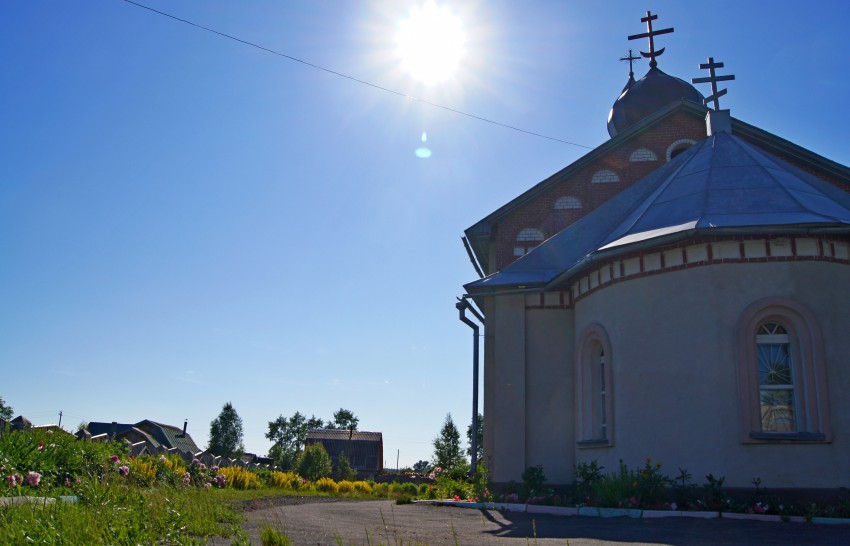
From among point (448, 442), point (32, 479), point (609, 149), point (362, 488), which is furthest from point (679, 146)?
point (448, 442)

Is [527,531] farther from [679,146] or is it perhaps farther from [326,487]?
[326,487]

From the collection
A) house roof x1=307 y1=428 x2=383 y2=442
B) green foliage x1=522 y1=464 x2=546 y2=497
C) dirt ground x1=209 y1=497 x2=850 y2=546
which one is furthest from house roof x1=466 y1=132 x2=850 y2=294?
house roof x1=307 y1=428 x2=383 y2=442

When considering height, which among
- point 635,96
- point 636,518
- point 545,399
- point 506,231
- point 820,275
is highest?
point 635,96

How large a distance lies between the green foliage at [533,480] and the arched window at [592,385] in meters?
0.93

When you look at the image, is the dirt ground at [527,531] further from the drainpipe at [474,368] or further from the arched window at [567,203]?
the arched window at [567,203]

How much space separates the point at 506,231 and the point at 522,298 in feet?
11.7

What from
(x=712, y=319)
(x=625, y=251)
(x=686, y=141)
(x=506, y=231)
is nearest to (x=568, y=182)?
(x=506, y=231)

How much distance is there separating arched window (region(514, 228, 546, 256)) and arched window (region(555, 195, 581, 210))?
2.69 feet

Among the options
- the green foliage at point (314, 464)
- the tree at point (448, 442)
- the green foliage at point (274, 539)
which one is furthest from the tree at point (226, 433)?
the green foliage at point (274, 539)

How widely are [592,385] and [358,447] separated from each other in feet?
152

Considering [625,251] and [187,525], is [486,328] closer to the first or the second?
[625,251]

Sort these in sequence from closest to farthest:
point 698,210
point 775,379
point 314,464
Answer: point 775,379
point 698,210
point 314,464

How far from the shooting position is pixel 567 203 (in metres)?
17.5

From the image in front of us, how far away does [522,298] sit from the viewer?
561 inches
